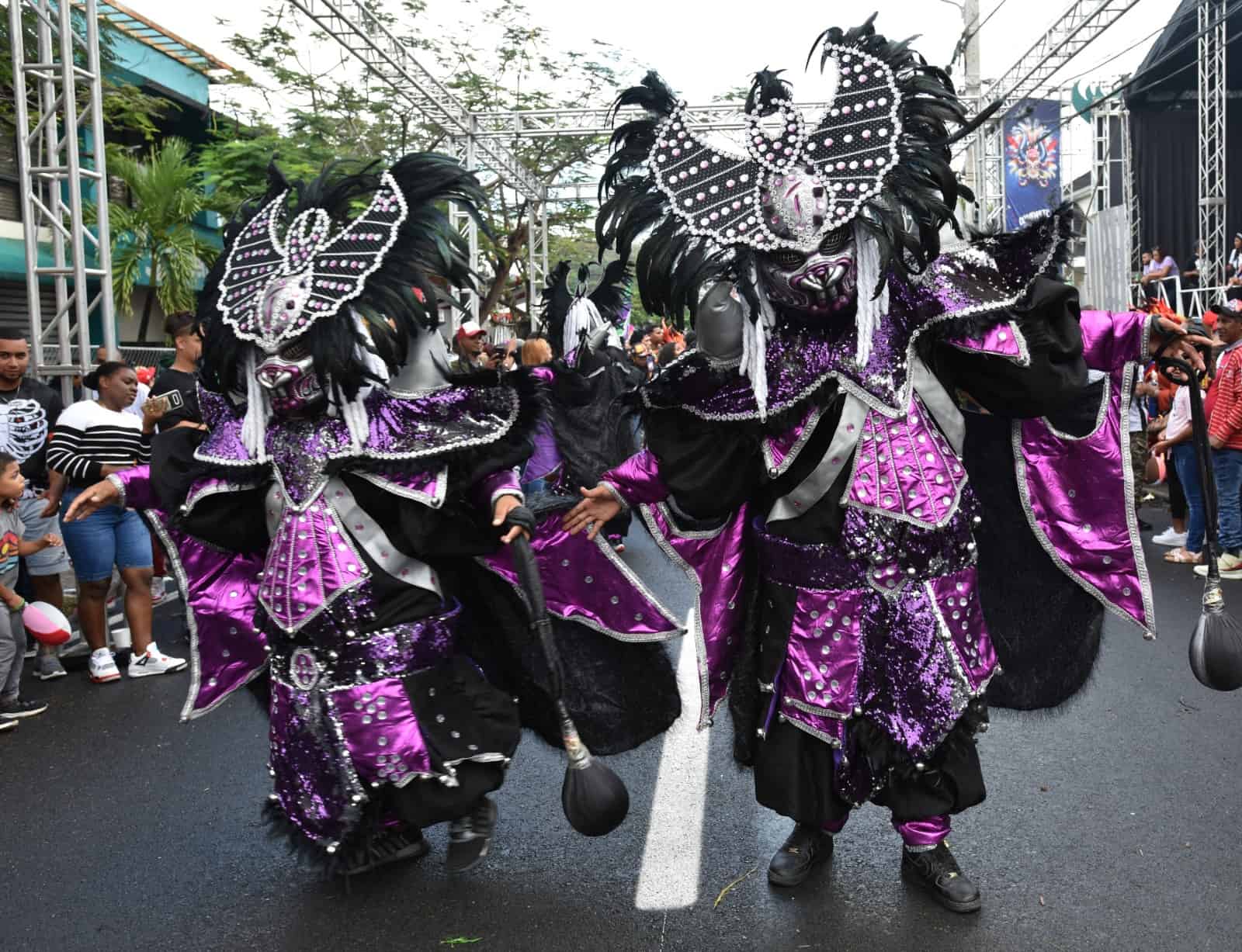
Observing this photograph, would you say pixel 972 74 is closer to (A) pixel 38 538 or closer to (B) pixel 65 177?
(B) pixel 65 177

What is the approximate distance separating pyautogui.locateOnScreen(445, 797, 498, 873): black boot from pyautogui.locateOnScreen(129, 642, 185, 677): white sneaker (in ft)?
10.4

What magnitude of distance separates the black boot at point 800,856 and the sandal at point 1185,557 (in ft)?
18.2

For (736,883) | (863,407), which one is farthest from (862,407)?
(736,883)

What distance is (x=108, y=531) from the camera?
19.1 feet

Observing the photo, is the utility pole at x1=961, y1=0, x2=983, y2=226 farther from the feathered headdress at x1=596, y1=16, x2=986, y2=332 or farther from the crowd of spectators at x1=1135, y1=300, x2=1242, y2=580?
the feathered headdress at x1=596, y1=16, x2=986, y2=332

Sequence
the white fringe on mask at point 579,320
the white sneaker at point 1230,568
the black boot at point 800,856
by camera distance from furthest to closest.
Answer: the white fringe on mask at point 579,320 → the white sneaker at point 1230,568 → the black boot at point 800,856

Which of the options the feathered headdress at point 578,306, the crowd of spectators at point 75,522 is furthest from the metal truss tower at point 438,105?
the crowd of spectators at point 75,522

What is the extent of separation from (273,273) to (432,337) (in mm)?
481

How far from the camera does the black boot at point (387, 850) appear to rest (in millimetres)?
3357

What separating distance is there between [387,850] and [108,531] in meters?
3.17

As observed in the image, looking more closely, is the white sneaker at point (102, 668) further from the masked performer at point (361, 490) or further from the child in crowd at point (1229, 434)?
the child in crowd at point (1229, 434)

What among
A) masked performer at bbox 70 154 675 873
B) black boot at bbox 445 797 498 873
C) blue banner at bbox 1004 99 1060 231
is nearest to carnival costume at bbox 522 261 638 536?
masked performer at bbox 70 154 675 873

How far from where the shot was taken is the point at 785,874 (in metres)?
3.29

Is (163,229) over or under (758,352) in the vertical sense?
over
